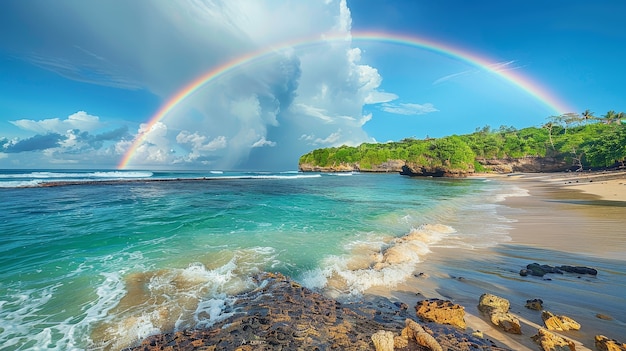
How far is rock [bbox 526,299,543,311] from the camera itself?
4.52 m

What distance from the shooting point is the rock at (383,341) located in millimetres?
3181

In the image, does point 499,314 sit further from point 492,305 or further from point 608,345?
point 608,345

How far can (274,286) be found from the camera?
586cm

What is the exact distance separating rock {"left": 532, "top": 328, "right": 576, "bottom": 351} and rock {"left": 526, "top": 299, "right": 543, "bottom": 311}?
4.04 feet

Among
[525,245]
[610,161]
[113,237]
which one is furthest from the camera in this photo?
[610,161]

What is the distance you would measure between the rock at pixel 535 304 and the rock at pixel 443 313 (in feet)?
4.84

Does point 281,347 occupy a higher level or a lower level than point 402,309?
higher

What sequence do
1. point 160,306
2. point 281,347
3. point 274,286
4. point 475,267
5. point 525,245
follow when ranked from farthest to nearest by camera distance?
point 525,245 → point 475,267 → point 274,286 → point 160,306 → point 281,347

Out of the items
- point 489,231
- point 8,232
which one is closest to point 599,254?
point 489,231

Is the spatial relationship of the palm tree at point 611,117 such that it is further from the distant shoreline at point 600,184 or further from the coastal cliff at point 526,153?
the distant shoreline at point 600,184

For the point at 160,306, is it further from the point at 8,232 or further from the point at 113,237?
the point at 8,232

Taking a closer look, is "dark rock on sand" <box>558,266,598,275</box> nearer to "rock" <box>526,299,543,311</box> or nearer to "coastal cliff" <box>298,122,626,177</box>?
"rock" <box>526,299,543,311</box>

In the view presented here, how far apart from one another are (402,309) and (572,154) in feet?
295

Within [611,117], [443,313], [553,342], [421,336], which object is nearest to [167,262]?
[421,336]
